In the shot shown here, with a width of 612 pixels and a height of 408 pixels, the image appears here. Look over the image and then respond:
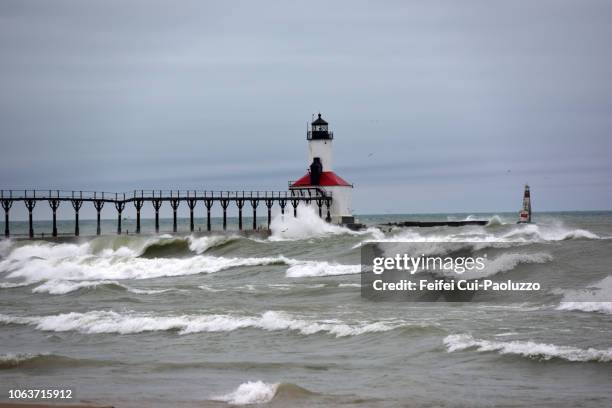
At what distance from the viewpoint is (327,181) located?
192ft

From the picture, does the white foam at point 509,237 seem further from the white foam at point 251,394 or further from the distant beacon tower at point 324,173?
the white foam at point 251,394

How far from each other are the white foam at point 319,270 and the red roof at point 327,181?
2821 centimetres

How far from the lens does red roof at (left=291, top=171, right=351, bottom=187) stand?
58.3 meters

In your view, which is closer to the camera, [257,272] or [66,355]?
[66,355]

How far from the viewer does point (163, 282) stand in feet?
96.9

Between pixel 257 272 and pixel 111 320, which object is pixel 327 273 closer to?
pixel 257 272

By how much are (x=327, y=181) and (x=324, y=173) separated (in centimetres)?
81

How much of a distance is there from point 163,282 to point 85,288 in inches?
155

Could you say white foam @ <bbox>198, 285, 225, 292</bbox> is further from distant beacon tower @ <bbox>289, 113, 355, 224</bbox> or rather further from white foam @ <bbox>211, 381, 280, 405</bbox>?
distant beacon tower @ <bbox>289, 113, 355, 224</bbox>

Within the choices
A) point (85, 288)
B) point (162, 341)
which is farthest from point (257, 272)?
point (162, 341)

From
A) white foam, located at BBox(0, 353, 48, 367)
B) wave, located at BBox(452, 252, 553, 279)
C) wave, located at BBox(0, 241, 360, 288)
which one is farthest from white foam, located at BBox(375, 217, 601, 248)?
white foam, located at BBox(0, 353, 48, 367)

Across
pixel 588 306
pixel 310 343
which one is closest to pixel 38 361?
pixel 310 343

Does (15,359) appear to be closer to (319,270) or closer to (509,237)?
(319,270)

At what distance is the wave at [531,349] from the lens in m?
12.8
